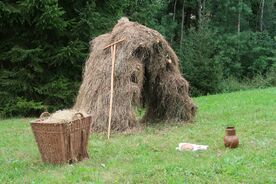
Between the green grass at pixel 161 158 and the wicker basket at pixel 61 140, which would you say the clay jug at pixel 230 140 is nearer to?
the green grass at pixel 161 158

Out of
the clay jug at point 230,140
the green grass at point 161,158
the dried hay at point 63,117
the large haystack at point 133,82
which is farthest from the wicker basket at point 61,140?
the large haystack at point 133,82

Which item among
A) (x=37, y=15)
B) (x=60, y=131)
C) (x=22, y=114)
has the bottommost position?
(x=22, y=114)

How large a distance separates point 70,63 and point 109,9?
2991 millimetres

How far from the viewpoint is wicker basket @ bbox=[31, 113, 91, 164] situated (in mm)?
6949

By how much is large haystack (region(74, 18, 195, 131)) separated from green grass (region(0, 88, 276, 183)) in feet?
1.70

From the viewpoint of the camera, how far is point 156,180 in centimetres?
587

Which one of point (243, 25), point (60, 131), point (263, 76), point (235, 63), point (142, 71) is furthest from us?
point (243, 25)

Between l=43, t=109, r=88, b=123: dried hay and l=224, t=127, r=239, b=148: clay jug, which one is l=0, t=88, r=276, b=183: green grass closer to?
l=224, t=127, r=239, b=148: clay jug

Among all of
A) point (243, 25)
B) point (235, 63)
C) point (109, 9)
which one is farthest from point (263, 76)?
point (109, 9)

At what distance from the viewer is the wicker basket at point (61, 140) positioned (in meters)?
6.95

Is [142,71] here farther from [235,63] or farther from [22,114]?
[235,63]

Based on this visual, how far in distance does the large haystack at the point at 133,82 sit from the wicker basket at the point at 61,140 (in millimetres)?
2567

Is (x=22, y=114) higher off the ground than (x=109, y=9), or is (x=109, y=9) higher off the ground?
(x=109, y=9)

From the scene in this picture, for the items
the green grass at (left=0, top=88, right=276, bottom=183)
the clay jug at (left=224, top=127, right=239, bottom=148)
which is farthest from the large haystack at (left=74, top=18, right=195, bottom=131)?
the clay jug at (left=224, top=127, right=239, bottom=148)
